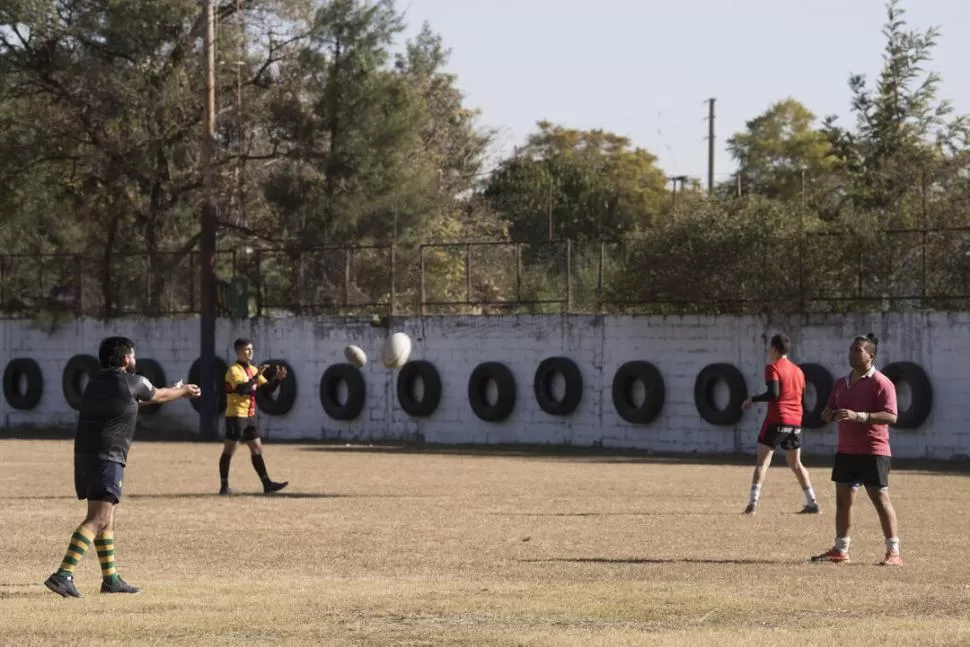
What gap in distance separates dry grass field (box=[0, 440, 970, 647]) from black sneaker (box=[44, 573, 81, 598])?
0.28 feet

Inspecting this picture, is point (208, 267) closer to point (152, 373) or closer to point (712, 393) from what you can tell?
point (152, 373)

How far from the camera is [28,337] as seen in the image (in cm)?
4288

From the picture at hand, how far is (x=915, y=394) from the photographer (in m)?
30.6

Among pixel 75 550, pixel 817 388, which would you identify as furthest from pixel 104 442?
pixel 817 388

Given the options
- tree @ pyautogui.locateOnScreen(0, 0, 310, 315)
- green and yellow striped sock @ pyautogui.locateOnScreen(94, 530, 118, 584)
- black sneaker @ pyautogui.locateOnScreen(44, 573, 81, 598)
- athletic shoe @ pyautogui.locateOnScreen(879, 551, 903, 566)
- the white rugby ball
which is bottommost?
athletic shoe @ pyautogui.locateOnScreen(879, 551, 903, 566)

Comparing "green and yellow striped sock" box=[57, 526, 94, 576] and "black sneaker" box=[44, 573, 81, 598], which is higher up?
"green and yellow striped sock" box=[57, 526, 94, 576]

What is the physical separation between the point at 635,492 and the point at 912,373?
9.65m

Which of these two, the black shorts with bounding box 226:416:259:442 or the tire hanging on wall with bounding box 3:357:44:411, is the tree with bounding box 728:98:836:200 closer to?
the tire hanging on wall with bounding box 3:357:44:411

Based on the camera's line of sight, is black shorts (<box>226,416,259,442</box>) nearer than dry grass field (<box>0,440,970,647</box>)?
No

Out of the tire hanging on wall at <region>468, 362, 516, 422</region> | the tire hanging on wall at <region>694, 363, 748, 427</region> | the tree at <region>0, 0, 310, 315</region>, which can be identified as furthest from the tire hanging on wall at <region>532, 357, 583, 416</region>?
the tree at <region>0, 0, 310, 315</region>

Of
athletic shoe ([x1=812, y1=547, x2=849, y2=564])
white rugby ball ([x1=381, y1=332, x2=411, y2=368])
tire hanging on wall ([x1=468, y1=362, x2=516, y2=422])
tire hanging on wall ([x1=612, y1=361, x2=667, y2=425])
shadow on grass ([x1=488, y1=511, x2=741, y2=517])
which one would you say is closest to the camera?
athletic shoe ([x1=812, y1=547, x2=849, y2=564])

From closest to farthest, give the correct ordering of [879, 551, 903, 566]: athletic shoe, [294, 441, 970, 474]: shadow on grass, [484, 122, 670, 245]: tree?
[879, 551, 903, 566]: athletic shoe < [294, 441, 970, 474]: shadow on grass < [484, 122, 670, 245]: tree

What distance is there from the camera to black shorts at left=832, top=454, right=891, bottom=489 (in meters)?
14.3

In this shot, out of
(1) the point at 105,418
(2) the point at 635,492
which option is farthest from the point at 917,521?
(1) the point at 105,418
